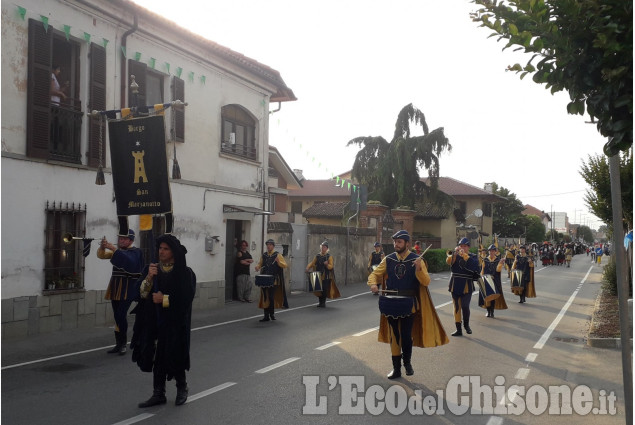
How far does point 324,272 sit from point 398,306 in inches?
330

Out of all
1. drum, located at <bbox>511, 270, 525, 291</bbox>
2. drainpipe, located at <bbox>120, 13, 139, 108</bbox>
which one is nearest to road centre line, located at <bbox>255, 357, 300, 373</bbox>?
drainpipe, located at <bbox>120, 13, 139, 108</bbox>

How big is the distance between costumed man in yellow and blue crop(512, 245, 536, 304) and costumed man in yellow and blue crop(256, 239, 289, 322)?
28.0 ft

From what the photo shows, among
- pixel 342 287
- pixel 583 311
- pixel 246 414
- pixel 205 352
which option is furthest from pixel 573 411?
pixel 342 287

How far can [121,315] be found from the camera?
9.45 m

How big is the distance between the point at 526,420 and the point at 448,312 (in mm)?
9591

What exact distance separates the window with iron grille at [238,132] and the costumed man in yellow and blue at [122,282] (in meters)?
7.93

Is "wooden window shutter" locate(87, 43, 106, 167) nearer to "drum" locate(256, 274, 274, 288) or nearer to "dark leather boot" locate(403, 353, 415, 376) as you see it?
"drum" locate(256, 274, 274, 288)

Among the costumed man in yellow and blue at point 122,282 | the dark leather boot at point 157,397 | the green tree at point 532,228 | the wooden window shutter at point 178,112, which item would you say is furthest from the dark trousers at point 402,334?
the green tree at point 532,228

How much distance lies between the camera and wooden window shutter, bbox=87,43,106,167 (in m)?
12.6

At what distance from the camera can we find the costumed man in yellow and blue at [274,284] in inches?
523

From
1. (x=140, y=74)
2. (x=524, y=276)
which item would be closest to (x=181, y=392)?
(x=140, y=74)

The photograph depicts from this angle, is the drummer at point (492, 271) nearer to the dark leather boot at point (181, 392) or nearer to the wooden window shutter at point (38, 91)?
the dark leather boot at point (181, 392)

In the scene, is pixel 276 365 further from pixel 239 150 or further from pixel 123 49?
pixel 239 150

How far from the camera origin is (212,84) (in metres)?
16.7
